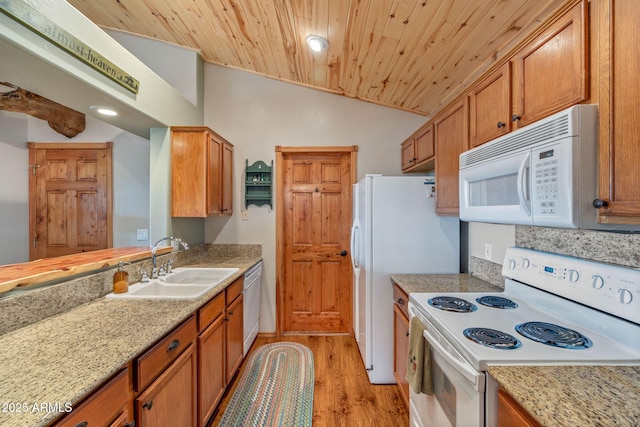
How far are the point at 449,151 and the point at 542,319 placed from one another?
114cm

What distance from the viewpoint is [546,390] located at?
75cm

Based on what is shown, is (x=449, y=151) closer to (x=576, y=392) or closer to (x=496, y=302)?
(x=496, y=302)

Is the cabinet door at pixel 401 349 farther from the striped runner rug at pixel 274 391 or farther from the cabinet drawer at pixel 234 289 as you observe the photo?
the cabinet drawer at pixel 234 289

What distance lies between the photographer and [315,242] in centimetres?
304

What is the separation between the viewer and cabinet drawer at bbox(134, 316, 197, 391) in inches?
39.3

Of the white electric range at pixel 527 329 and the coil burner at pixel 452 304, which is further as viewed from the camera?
the coil burner at pixel 452 304

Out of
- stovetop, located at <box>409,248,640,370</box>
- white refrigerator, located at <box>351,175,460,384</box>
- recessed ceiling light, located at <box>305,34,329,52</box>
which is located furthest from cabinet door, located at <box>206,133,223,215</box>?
stovetop, located at <box>409,248,640,370</box>

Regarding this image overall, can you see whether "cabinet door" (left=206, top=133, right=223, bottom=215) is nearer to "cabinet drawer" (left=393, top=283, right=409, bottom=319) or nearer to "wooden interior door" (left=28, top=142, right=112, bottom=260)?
"wooden interior door" (left=28, top=142, right=112, bottom=260)

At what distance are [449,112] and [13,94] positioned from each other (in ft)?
10.6

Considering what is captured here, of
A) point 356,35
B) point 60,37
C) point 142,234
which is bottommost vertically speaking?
point 142,234

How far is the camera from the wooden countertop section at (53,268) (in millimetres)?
1152

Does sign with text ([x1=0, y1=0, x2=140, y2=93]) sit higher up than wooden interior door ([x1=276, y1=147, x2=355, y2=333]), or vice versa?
sign with text ([x1=0, y1=0, x2=140, y2=93])

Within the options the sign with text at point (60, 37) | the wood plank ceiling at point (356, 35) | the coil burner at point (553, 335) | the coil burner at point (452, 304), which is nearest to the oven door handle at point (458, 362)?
the coil burner at point (452, 304)

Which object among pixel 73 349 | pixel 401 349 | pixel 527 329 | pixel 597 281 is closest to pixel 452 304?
pixel 527 329
